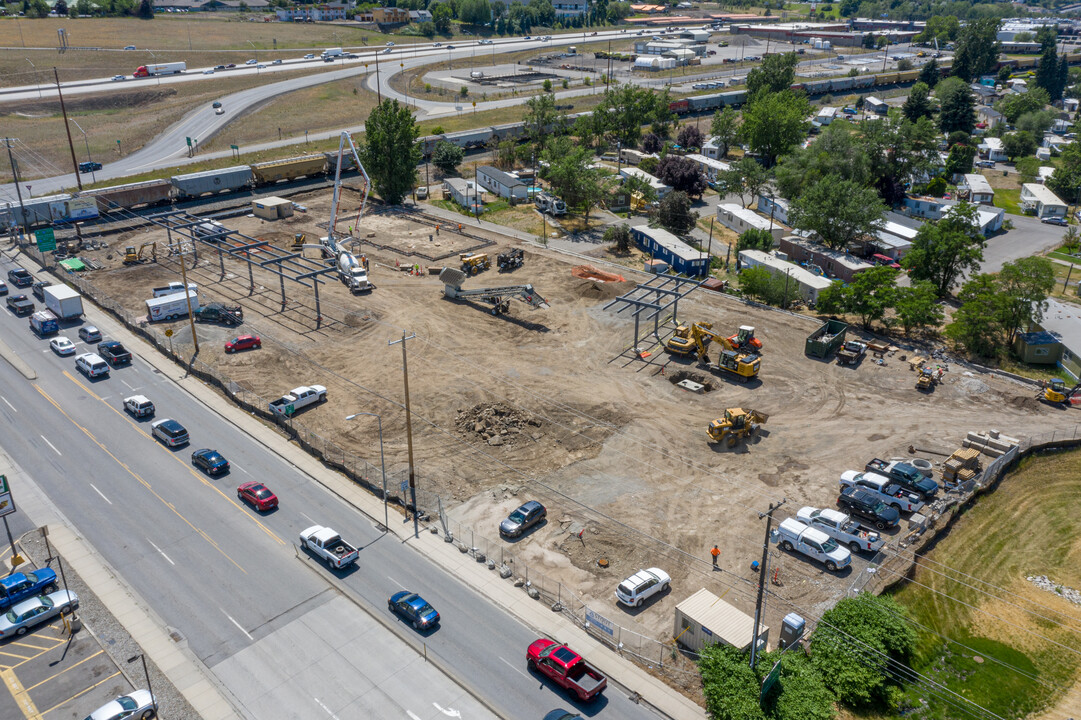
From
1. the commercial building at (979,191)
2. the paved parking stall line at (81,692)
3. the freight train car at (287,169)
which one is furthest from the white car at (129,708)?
the commercial building at (979,191)

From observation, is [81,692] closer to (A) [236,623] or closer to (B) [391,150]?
(A) [236,623]

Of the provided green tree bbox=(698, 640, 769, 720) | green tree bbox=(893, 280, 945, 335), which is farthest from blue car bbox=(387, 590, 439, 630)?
green tree bbox=(893, 280, 945, 335)

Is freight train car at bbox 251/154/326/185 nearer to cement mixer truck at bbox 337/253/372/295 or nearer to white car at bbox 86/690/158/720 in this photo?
cement mixer truck at bbox 337/253/372/295

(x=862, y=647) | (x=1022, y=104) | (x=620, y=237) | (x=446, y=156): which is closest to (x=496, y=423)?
(x=862, y=647)

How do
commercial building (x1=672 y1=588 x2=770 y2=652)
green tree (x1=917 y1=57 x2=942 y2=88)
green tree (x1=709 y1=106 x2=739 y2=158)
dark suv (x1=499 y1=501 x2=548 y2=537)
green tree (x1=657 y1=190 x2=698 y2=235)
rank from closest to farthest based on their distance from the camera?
commercial building (x1=672 y1=588 x2=770 y2=652) < dark suv (x1=499 y1=501 x2=548 y2=537) < green tree (x1=657 y1=190 x2=698 y2=235) < green tree (x1=709 y1=106 x2=739 y2=158) < green tree (x1=917 y1=57 x2=942 y2=88)

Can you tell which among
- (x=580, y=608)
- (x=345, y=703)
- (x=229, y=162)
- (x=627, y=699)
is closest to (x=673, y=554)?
(x=580, y=608)

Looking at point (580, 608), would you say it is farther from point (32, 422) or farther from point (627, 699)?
point (32, 422)
